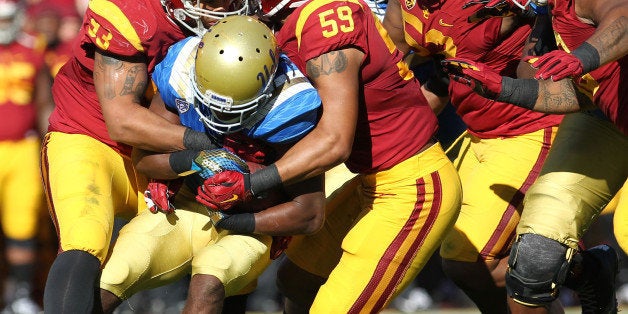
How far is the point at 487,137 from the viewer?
5703mm

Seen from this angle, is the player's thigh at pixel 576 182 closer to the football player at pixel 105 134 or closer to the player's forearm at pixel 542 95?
the player's forearm at pixel 542 95

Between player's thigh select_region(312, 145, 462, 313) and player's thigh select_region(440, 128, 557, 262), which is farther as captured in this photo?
player's thigh select_region(440, 128, 557, 262)

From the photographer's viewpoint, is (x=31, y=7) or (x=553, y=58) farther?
(x=31, y=7)

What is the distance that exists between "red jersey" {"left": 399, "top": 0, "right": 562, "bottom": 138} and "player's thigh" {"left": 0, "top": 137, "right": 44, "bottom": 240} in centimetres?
280

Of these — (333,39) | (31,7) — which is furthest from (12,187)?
(333,39)

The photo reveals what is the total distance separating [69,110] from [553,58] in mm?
1998

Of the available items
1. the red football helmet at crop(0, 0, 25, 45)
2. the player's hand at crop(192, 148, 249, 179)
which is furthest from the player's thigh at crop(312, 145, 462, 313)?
the red football helmet at crop(0, 0, 25, 45)

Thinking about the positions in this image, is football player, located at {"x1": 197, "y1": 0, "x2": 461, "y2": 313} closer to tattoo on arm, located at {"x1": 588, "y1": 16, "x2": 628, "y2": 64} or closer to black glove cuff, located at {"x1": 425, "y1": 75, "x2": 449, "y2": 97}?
tattoo on arm, located at {"x1": 588, "y1": 16, "x2": 628, "y2": 64}

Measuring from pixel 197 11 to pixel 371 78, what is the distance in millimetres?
724

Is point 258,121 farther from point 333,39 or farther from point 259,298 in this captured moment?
point 259,298

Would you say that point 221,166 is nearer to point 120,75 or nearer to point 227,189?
point 227,189

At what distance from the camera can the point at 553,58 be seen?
442 cm

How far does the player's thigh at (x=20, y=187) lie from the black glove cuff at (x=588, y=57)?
3.97 m

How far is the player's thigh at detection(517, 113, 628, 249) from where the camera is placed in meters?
4.95
